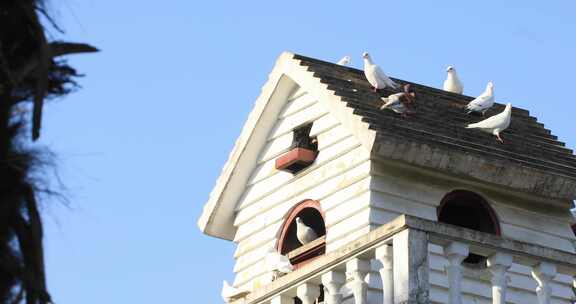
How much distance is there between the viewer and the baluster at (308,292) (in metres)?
16.0

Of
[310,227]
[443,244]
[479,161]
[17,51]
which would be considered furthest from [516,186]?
[17,51]

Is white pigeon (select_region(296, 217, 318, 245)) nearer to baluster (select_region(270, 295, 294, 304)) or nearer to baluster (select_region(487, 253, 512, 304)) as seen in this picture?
baluster (select_region(270, 295, 294, 304))

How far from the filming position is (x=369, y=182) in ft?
60.0

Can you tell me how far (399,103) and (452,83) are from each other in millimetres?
3701

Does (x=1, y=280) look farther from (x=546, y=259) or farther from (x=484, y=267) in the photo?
(x=484, y=267)

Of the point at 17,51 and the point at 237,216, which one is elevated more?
the point at 237,216

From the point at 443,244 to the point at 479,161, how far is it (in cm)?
359

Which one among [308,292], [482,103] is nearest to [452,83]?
[482,103]

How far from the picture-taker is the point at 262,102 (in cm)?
2059

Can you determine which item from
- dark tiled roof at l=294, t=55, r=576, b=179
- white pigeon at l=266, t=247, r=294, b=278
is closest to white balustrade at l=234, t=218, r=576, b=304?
white pigeon at l=266, t=247, r=294, b=278

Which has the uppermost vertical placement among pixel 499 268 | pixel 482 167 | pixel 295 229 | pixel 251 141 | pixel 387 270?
pixel 251 141

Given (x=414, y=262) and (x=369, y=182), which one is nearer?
(x=414, y=262)

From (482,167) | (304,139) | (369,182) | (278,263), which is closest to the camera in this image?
(369,182)

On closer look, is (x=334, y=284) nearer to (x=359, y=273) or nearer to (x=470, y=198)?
(x=359, y=273)
